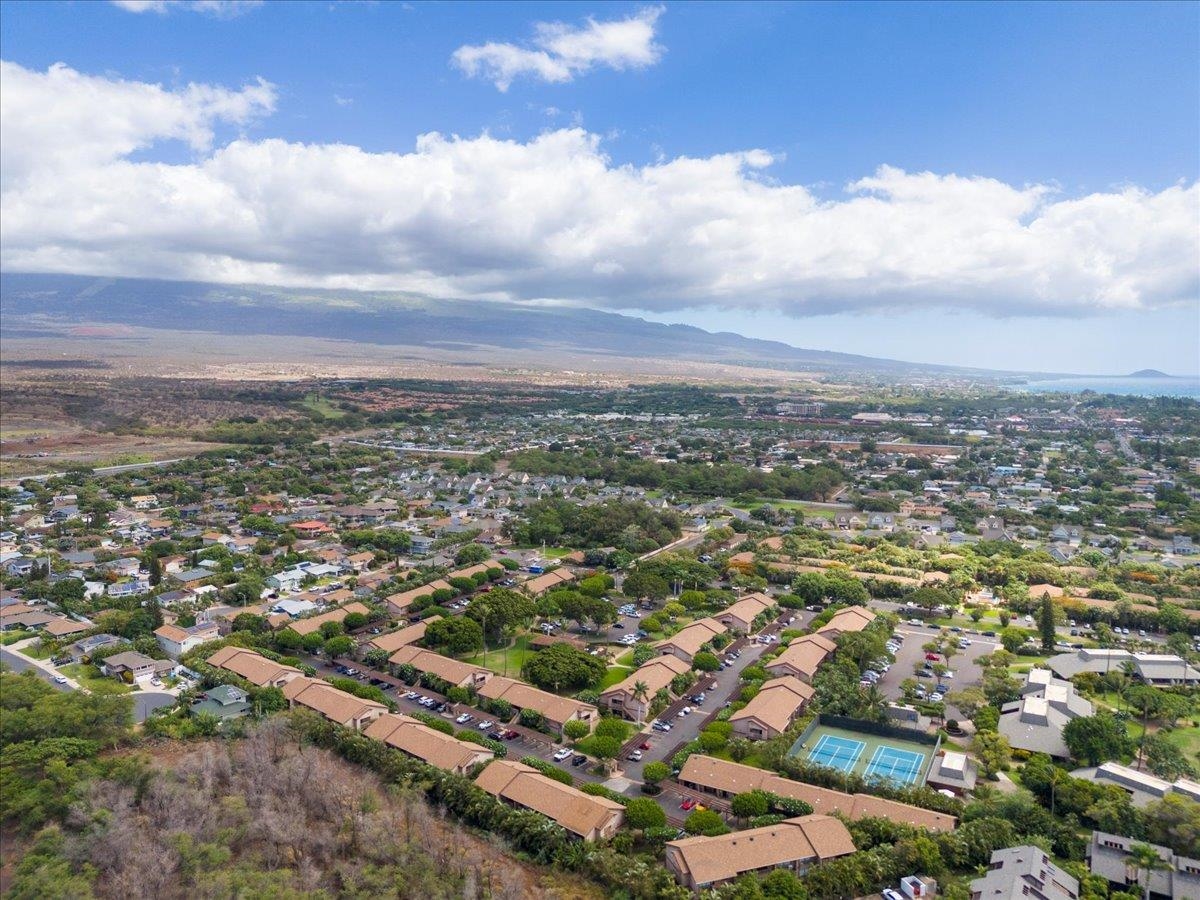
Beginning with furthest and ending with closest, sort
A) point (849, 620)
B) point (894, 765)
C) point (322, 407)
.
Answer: point (322, 407), point (849, 620), point (894, 765)

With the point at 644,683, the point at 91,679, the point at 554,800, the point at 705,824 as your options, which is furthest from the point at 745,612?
the point at 91,679

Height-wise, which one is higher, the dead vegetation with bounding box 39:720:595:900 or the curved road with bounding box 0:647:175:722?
the dead vegetation with bounding box 39:720:595:900

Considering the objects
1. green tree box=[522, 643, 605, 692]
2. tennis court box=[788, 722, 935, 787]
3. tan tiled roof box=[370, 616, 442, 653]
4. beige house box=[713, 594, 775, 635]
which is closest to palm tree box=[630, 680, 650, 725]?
green tree box=[522, 643, 605, 692]

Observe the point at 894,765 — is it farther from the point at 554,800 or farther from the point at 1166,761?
the point at 554,800

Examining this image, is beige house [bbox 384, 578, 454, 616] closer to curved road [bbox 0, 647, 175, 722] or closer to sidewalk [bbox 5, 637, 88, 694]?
curved road [bbox 0, 647, 175, 722]

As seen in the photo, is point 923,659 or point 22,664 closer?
point 22,664

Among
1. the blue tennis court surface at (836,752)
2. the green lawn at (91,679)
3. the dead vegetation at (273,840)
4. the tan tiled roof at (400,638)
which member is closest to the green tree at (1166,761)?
the blue tennis court surface at (836,752)
